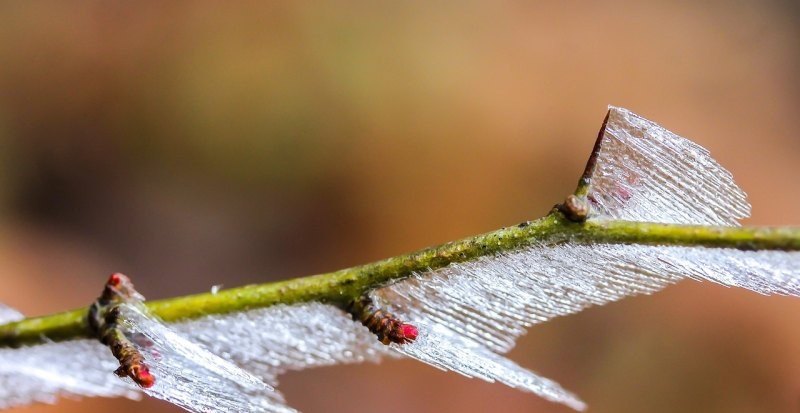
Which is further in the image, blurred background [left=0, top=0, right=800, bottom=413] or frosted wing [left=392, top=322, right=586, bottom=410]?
blurred background [left=0, top=0, right=800, bottom=413]

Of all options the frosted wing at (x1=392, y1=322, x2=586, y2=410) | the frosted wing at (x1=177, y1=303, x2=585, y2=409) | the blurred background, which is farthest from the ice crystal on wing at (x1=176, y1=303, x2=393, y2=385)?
the blurred background

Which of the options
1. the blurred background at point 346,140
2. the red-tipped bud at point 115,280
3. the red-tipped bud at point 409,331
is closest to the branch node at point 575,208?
the red-tipped bud at point 409,331

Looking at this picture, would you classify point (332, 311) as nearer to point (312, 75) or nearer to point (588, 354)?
point (588, 354)

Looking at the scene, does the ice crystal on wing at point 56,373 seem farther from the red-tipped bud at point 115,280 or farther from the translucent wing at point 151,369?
the red-tipped bud at point 115,280

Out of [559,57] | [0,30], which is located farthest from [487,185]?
[0,30]

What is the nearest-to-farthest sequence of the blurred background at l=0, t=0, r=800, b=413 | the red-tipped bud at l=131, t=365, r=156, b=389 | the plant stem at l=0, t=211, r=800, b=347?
the plant stem at l=0, t=211, r=800, b=347, the red-tipped bud at l=131, t=365, r=156, b=389, the blurred background at l=0, t=0, r=800, b=413

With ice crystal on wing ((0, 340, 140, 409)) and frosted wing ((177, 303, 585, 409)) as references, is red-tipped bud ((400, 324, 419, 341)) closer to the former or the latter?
frosted wing ((177, 303, 585, 409))
